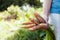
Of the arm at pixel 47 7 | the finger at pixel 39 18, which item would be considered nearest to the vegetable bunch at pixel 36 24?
the finger at pixel 39 18

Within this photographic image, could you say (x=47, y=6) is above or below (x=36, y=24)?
above

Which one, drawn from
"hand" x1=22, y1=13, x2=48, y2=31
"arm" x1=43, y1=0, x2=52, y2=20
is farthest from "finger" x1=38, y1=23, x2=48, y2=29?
"arm" x1=43, y1=0, x2=52, y2=20

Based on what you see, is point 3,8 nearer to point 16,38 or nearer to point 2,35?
point 2,35

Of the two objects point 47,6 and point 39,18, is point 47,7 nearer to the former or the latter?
point 47,6

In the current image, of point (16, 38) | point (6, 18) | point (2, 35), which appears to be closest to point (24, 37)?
point (16, 38)

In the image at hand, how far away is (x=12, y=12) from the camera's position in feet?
24.2

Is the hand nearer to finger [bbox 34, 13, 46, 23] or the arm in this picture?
finger [bbox 34, 13, 46, 23]

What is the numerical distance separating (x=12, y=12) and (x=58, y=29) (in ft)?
15.1

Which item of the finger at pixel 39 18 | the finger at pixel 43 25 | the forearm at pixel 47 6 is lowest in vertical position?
the finger at pixel 43 25

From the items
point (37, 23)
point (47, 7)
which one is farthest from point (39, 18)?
point (47, 7)

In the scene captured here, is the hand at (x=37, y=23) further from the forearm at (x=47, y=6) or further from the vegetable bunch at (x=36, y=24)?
the forearm at (x=47, y=6)

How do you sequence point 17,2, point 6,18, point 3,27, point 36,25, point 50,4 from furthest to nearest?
1. point 17,2
2. point 6,18
3. point 3,27
4. point 50,4
5. point 36,25

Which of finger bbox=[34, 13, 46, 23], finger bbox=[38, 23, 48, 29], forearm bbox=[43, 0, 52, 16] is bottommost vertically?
finger bbox=[38, 23, 48, 29]

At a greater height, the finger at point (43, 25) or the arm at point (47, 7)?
the arm at point (47, 7)
